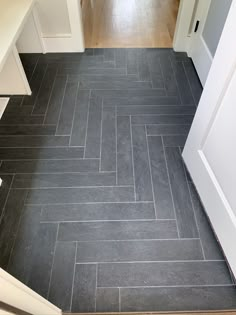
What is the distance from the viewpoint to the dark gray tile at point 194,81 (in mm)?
2150

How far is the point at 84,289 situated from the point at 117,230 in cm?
34

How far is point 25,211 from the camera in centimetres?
144

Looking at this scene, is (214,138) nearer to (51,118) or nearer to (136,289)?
(136,289)

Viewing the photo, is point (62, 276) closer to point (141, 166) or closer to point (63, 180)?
point (63, 180)

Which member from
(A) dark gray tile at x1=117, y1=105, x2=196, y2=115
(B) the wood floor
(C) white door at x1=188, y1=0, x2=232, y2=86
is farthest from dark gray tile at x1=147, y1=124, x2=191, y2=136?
(B) the wood floor

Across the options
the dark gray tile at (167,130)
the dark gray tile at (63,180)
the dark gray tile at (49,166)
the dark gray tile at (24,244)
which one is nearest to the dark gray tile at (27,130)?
the dark gray tile at (49,166)

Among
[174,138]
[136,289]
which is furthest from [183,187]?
[136,289]

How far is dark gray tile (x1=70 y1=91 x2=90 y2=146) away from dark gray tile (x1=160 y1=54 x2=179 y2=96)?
75 cm

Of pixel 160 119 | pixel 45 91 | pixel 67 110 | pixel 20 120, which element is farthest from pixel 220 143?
pixel 45 91

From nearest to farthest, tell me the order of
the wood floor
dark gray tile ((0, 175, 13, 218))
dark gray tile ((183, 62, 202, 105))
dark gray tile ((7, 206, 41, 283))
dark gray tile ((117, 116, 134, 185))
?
dark gray tile ((7, 206, 41, 283)), dark gray tile ((0, 175, 13, 218)), dark gray tile ((117, 116, 134, 185)), dark gray tile ((183, 62, 202, 105)), the wood floor

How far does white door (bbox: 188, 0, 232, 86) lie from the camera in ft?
6.34

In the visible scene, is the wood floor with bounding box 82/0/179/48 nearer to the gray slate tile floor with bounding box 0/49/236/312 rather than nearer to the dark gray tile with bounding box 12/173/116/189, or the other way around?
the gray slate tile floor with bounding box 0/49/236/312

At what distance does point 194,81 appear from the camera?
2287 mm

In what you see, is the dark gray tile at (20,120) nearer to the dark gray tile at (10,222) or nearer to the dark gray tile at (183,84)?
the dark gray tile at (10,222)
